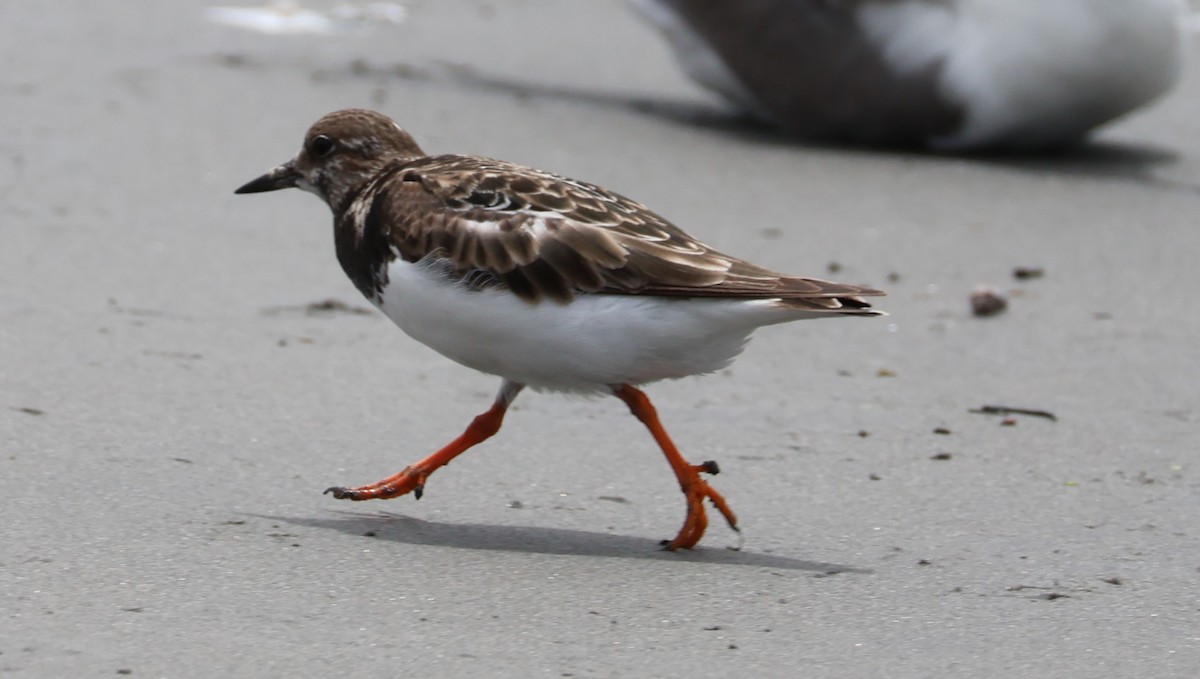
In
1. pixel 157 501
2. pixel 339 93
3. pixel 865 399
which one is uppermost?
pixel 339 93

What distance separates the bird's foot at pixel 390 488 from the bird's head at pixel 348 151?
69 centimetres

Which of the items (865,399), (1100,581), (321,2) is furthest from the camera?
(321,2)

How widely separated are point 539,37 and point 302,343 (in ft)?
15.1

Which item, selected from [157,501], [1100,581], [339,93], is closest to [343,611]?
[157,501]

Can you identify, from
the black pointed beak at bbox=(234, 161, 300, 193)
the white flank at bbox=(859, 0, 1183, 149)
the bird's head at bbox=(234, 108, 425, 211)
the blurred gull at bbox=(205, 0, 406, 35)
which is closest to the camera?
the bird's head at bbox=(234, 108, 425, 211)

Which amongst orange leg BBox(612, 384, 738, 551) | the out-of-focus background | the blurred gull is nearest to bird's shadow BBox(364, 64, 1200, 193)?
the out-of-focus background

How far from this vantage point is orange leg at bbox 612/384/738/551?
3717mm

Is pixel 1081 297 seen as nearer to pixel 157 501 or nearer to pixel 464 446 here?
pixel 464 446

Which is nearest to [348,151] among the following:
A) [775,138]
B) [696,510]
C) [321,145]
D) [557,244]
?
[321,145]

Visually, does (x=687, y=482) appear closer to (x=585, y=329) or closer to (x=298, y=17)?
(x=585, y=329)

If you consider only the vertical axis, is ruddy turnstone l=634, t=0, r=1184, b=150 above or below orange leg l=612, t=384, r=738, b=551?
above

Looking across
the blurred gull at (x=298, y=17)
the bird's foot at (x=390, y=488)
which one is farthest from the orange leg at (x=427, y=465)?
the blurred gull at (x=298, y=17)

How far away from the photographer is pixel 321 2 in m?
9.31

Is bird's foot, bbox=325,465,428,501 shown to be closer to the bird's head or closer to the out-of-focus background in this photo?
the out-of-focus background
